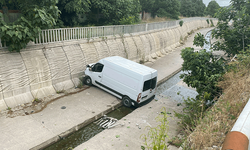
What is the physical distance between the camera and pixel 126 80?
9.12 metres

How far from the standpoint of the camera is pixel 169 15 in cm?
3816

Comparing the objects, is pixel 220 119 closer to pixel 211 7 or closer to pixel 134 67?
pixel 134 67

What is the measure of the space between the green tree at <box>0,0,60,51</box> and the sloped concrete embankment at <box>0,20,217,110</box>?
0.67 metres

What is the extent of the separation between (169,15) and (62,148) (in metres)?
37.4

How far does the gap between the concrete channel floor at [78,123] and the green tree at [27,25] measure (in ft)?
11.0

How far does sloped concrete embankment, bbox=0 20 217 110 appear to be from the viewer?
8.18 meters

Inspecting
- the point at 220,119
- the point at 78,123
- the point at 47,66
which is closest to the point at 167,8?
the point at 47,66

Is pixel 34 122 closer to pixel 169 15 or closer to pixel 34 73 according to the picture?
pixel 34 73

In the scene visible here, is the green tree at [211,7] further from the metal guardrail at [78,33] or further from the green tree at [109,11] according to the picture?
the metal guardrail at [78,33]

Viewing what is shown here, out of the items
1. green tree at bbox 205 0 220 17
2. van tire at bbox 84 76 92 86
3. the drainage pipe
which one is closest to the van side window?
van tire at bbox 84 76 92 86

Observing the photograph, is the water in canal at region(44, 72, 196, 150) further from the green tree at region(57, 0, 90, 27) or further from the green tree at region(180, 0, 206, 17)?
the green tree at region(180, 0, 206, 17)

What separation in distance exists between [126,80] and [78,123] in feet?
10.5

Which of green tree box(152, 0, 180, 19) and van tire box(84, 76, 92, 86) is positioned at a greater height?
green tree box(152, 0, 180, 19)

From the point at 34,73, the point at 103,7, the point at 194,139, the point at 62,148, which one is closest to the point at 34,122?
the point at 62,148
